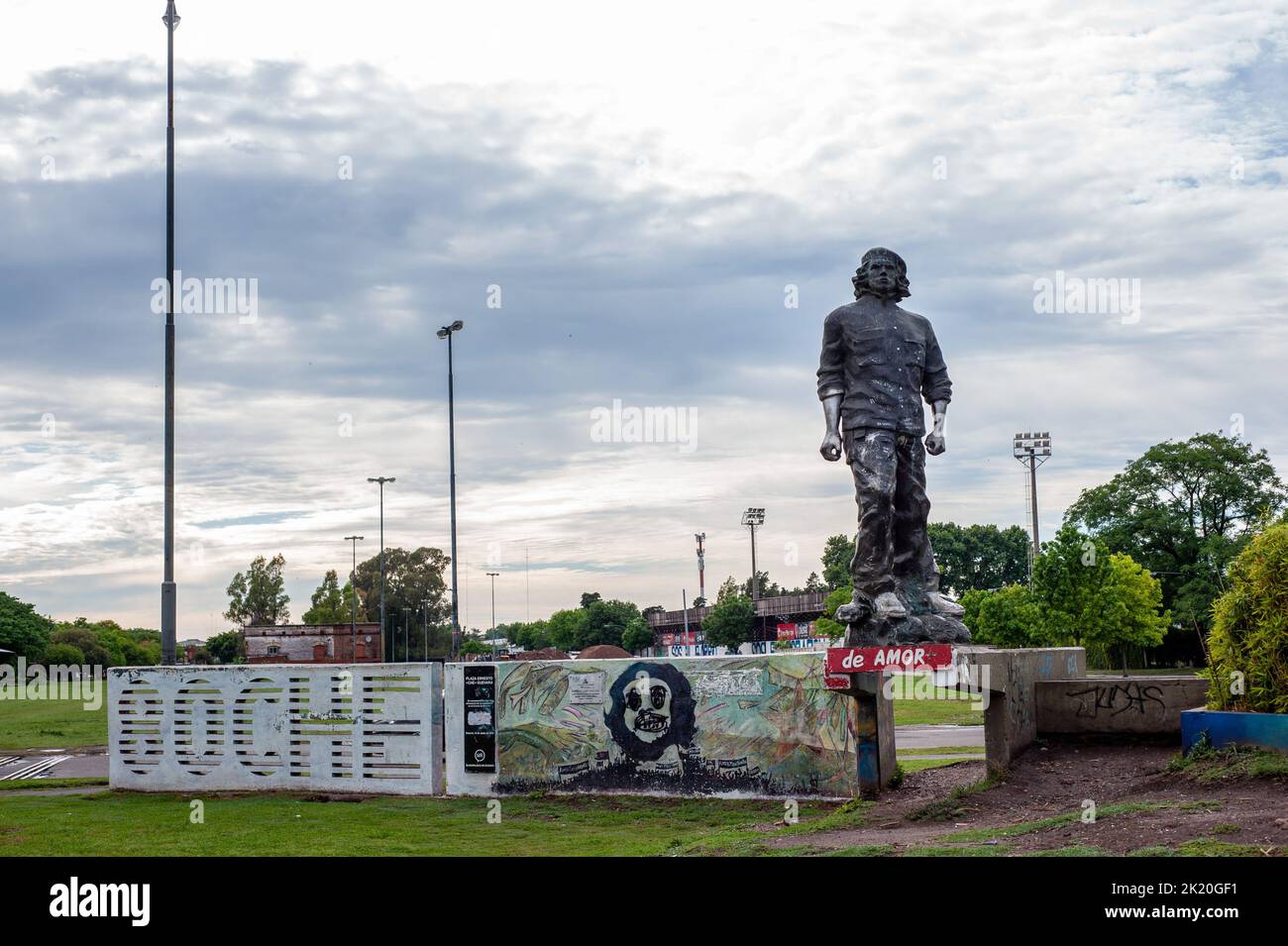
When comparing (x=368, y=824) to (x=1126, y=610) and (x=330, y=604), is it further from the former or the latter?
(x=330, y=604)

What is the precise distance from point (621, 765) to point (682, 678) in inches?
58.8

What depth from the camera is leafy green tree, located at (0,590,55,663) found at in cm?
7444

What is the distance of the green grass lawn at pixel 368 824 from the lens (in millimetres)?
12789

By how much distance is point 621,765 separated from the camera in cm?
1706

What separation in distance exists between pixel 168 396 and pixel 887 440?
12053 millimetres

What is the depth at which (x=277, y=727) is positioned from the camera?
747 inches

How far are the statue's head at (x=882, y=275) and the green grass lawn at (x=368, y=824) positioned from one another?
591 centimetres

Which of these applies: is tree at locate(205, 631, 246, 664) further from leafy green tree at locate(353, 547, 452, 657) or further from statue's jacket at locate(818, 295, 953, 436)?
statue's jacket at locate(818, 295, 953, 436)

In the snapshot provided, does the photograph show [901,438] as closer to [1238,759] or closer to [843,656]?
[843,656]

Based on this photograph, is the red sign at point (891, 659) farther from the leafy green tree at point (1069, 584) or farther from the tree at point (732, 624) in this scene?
the tree at point (732, 624)

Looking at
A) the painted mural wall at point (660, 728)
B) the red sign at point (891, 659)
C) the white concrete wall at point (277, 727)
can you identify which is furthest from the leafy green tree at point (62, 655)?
the red sign at point (891, 659)

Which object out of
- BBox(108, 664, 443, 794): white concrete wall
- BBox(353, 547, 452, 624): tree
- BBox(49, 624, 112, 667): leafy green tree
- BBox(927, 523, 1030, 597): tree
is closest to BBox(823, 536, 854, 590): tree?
BBox(927, 523, 1030, 597): tree

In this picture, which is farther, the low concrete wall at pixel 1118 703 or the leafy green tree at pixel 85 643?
the leafy green tree at pixel 85 643
